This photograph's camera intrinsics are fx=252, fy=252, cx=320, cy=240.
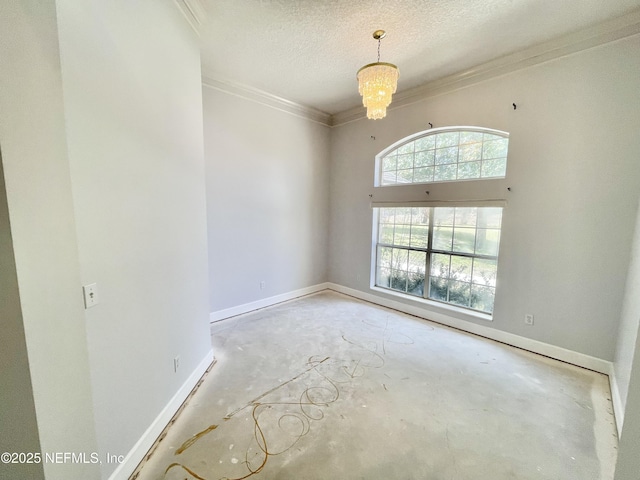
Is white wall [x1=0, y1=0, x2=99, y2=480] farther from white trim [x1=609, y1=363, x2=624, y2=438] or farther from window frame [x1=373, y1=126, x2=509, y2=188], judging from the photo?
window frame [x1=373, y1=126, x2=509, y2=188]

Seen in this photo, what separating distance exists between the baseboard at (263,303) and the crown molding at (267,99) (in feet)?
9.61

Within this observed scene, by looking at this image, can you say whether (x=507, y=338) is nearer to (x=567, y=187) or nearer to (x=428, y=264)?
(x=428, y=264)

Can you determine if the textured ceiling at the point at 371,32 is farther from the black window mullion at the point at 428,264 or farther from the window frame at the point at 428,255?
the black window mullion at the point at 428,264

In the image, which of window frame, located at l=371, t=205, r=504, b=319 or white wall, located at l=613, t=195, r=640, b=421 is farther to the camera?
window frame, located at l=371, t=205, r=504, b=319

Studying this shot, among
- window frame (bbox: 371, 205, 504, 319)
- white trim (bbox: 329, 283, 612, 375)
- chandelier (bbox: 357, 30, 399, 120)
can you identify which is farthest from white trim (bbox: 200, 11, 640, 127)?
white trim (bbox: 329, 283, 612, 375)

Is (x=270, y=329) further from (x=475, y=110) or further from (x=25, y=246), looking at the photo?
(x=475, y=110)

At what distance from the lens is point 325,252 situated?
4.89 meters

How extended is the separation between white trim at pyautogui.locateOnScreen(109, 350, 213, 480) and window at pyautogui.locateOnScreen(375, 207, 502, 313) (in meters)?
3.01

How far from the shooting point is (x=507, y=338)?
291 cm

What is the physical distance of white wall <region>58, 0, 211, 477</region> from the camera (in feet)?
3.79

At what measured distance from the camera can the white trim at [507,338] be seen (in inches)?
95.6

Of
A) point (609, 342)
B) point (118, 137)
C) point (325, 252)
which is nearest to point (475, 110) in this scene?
point (609, 342)

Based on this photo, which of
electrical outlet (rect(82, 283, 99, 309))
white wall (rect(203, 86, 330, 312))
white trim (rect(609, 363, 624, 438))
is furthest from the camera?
white wall (rect(203, 86, 330, 312))


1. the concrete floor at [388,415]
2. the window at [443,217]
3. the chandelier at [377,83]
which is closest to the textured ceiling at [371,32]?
the chandelier at [377,83]
